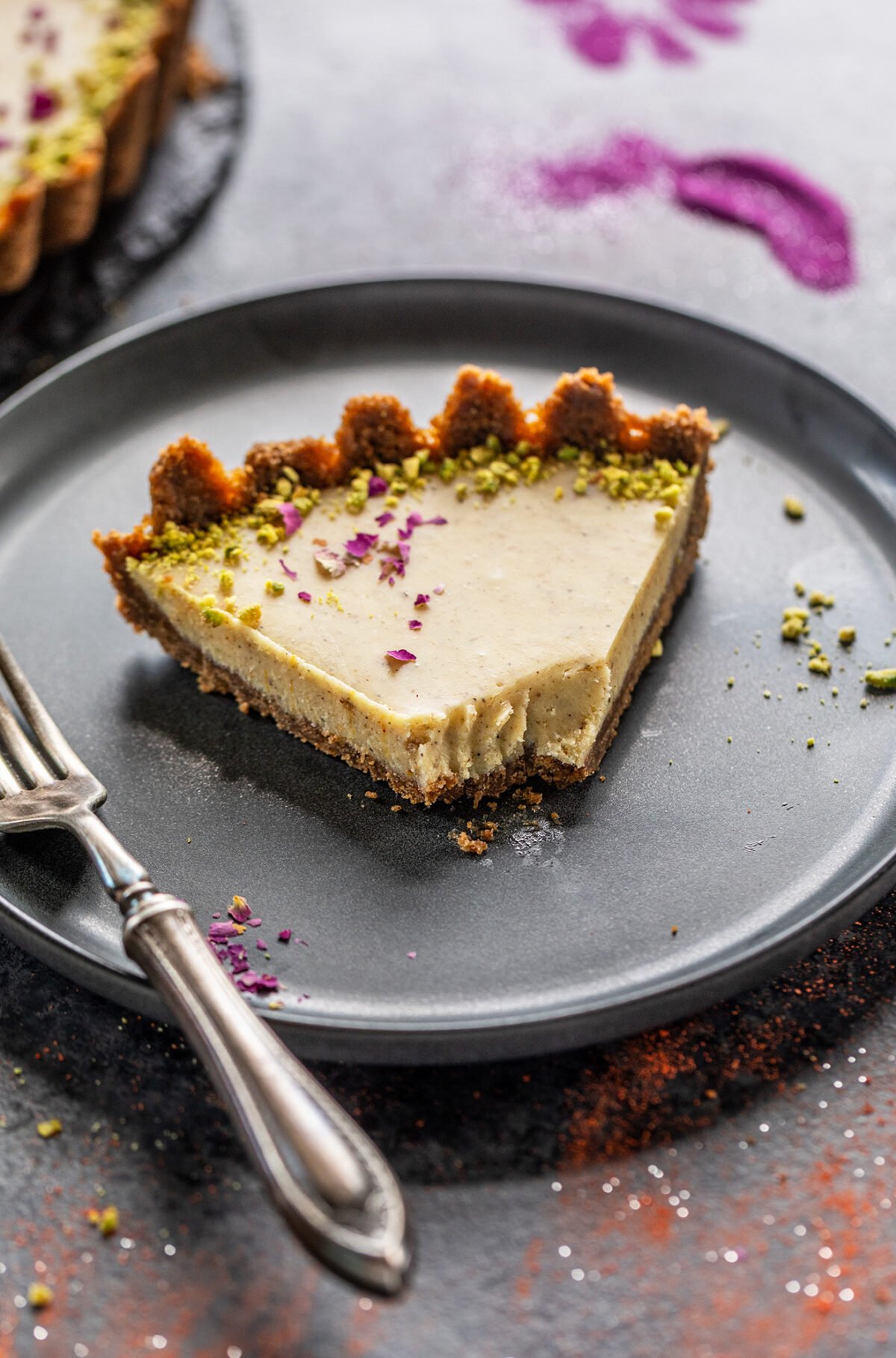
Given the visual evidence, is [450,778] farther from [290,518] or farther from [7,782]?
[7,782]

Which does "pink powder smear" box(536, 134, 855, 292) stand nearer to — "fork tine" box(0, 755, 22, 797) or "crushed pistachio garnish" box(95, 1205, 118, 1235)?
"fork tine" box(0, 755, 22, 797)

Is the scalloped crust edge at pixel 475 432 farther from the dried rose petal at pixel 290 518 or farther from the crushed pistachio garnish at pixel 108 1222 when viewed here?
the crushed pistachio garnish at pixel 108 1222

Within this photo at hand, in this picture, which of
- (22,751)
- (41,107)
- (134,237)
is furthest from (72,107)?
(22,751)

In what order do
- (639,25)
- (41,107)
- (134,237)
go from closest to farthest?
(41,107)
(134,237)
(639,25)

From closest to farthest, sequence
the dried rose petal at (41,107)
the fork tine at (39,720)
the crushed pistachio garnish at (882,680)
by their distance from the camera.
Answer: the fork tine at (39,720) → the crushed pistachio garnish at (882,680) → the dried rose petal at (41,107)

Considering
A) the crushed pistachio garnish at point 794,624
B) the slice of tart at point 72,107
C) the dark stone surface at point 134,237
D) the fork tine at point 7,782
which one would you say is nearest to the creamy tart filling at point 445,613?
the crushed pistachio garnish at point 794,624

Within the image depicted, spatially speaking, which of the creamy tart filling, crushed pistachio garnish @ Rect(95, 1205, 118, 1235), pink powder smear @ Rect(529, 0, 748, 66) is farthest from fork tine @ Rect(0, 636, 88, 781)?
pink powder smear @ Rect(529, 0, 748, 66)
